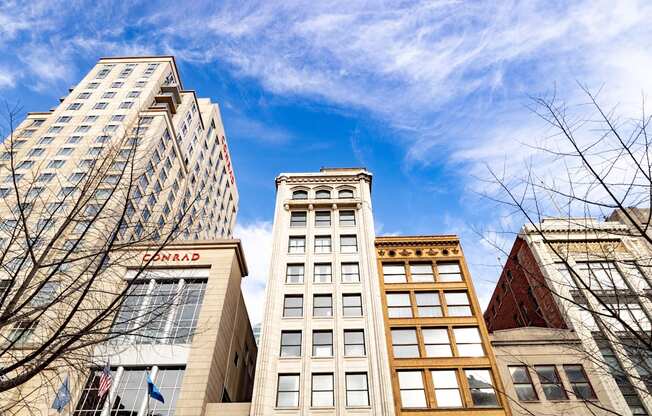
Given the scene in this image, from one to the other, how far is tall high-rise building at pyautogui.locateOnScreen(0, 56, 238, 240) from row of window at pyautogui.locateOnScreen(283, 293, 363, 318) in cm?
2028

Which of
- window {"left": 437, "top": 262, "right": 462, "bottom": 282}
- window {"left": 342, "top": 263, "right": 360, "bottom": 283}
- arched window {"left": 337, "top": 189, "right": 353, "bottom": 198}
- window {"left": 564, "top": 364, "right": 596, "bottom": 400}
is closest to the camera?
window {"left": 564, "top": 364, "right": 596, "bottom": 400}

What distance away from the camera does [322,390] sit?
24.4 metres

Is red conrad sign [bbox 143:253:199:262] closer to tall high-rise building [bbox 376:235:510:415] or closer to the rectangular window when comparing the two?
tall high-rise building [bbox 376:235:510:415]

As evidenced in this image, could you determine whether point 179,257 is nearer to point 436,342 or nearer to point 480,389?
point 436,342

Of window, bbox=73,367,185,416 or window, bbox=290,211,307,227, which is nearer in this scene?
window, bbox=73,367,185,416

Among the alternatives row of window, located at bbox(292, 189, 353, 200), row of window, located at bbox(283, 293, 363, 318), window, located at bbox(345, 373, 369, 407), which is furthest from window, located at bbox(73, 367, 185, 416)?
row of window, located at bbox(292, 189, 353, 200)

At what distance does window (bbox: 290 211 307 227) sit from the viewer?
35.5 m

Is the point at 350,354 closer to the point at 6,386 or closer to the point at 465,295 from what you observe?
the point at 465,295

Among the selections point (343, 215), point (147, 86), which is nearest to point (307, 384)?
point (343, 215)

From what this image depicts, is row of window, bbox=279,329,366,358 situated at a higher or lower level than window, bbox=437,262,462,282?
lower

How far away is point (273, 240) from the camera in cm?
3344

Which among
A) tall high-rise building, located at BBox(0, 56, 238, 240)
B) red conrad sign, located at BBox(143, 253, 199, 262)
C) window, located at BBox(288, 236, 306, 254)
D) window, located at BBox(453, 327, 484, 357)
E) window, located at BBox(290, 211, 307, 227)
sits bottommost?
window, located at BBox(453, 327, 484, 357)

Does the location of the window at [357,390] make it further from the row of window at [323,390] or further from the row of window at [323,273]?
the row of window at [323,273]

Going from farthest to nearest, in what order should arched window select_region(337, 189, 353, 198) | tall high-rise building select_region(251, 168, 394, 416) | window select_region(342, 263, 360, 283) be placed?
arched window select_region(337, 189, 353, 198)
window select_region(342, 263, 360, 283)
tall high-rise building select_region(251, 168, 394, 416)
